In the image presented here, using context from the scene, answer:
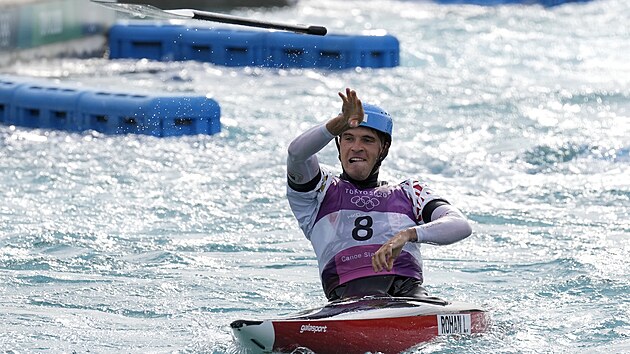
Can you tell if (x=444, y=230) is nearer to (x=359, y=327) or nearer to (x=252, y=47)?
(x=359, y=327)

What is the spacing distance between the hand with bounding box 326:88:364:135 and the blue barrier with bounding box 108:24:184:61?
33.4 ft

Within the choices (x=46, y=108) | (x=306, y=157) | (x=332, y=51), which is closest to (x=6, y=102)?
(x=46, y=108)

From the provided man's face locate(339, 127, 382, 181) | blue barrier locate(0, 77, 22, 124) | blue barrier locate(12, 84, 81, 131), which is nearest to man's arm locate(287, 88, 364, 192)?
man's face locate(339, 127, 382, 181)

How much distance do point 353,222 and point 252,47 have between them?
9.47 meters

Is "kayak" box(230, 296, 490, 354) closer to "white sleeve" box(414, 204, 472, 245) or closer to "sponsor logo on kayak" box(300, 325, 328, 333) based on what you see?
"sponsor logo on kayak" box(300, 325, 328, 333)

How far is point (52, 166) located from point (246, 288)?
3.40 metres

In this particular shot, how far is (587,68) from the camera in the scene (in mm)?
14828

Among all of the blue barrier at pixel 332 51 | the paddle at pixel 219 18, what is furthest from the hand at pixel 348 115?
the blue barrier at pixel 332 51

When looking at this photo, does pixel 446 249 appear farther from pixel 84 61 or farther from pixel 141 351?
pixel 84 61

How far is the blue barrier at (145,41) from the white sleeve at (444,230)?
10159 millimetres

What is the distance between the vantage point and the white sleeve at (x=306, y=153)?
4832 mm

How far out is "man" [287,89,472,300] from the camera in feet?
16.6

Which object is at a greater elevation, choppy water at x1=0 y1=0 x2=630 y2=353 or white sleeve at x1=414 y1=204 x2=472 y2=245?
white sleeve at x1=414 y1=204 x2=472 y2=245

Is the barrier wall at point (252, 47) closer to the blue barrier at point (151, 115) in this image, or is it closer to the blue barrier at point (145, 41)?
the blue barrier at point (145, 41)
